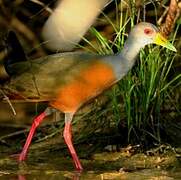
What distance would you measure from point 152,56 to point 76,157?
124 cm

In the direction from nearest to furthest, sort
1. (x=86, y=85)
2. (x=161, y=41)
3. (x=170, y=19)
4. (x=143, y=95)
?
(x=86, y=85), (x=161, y=41), (x=143, y=95), (x=170, y=19)

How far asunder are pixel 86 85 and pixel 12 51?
2.82ft

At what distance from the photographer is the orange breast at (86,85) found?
6637mm

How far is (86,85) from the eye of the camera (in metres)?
6.64

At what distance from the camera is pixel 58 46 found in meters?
7.79

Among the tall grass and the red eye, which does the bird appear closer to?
the red eye

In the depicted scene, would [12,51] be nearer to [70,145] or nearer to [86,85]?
[86,85]

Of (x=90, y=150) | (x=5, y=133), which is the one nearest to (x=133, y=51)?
(x=90, y=150)

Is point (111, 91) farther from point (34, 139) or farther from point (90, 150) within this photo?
point (34, 139)

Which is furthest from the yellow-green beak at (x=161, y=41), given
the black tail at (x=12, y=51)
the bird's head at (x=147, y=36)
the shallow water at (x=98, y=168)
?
the black tail at (x=12, y=51)

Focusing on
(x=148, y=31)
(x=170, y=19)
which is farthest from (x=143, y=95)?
(x=170, y=19)

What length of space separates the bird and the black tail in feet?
0.27

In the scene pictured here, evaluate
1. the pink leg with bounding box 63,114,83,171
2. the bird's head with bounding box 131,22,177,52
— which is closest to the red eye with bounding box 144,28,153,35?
the bird's head with bounding box 131,22,177,52

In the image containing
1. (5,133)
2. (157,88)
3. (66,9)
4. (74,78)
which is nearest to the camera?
(66,9)
